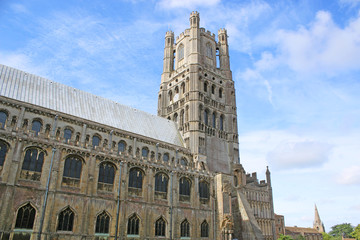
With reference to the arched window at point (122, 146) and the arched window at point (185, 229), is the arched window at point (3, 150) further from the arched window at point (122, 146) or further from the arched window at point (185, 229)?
the arched window at point (185, 229)

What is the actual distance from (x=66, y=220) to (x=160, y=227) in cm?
1254

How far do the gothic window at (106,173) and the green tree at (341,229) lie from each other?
4598 inches

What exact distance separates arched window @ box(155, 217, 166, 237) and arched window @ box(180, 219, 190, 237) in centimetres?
296

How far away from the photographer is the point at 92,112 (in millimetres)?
44938

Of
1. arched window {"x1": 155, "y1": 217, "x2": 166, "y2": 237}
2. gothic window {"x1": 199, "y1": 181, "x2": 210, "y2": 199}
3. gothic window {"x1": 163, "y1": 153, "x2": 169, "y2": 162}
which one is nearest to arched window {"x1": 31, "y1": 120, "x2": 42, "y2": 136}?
arched window {"x1": 155, "y1": 217, "x2": 166, "y2": 237}

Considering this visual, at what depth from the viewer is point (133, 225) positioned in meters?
35.8

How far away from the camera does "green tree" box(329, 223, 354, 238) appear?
11876 cm

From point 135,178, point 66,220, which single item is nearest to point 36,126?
point 66,220

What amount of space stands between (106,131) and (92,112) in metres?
4.24

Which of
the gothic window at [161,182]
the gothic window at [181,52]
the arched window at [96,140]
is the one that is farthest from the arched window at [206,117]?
the arched window at [96,140]

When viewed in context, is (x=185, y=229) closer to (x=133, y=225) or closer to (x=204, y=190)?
(x=204, y=190)

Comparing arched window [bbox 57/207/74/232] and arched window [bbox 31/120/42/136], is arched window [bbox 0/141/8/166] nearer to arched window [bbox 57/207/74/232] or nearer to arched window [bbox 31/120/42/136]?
arched window [bbox 31/120/42/136]

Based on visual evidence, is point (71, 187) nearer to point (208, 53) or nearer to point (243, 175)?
point (243, 175)

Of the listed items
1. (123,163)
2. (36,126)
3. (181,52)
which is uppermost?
(181,52)
